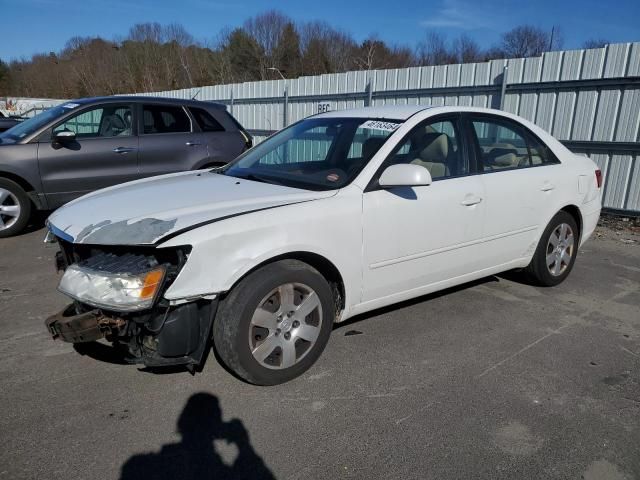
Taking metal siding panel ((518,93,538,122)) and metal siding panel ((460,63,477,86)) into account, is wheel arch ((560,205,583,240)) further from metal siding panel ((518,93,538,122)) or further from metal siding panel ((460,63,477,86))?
metal siding panel ((460,63,477,86))

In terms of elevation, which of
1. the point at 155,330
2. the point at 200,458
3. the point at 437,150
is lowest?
the point at 200,458

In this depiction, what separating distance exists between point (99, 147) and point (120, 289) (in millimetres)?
4670

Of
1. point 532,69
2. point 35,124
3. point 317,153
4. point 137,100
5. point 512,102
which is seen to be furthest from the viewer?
point 512,102

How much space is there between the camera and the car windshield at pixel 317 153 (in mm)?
3410

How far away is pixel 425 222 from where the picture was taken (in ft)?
11.4

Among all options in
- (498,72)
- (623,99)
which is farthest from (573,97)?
(498,72)

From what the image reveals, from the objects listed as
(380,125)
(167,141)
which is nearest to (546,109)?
(380,125)

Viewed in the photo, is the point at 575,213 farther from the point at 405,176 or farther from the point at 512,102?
the point at 512,102

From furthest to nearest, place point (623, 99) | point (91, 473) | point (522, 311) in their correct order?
→ point (623, 99) < point (522, 311) < point (91, 473)

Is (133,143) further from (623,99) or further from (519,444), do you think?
(623,99)

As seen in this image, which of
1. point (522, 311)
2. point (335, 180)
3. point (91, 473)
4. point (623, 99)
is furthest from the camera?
point (623, 99)

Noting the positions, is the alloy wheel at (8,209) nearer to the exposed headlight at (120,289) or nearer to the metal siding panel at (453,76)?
the exposed headlight at (120,289)

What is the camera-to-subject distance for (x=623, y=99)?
23.9 ft

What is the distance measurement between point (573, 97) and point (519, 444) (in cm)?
686
